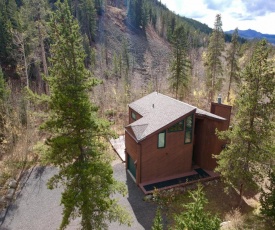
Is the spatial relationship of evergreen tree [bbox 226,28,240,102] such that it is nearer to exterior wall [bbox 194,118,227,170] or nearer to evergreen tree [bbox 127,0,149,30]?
exterior wall [bbox 194,118,227,170]

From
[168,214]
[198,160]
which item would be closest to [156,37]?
[198,160]

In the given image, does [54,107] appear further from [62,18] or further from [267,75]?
[267,75]

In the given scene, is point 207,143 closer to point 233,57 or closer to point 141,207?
point 141,207

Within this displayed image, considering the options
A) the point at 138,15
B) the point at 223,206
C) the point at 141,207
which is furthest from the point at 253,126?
the point at 138,15

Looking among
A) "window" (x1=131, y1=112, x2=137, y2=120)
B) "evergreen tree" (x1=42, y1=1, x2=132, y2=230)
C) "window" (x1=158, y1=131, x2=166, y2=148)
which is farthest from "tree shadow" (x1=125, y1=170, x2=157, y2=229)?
"window" (x1=131, y1=112, x2=137, y2=120)

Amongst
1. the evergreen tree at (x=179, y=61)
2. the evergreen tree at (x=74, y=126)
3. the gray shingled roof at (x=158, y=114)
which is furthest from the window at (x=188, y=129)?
the evergreen tree at (x=179, y=61)

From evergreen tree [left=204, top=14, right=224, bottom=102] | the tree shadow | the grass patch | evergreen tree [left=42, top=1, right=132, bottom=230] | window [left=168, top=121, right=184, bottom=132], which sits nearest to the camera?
evergreen tree [left=42, top=1, right=132, bottom=230]
